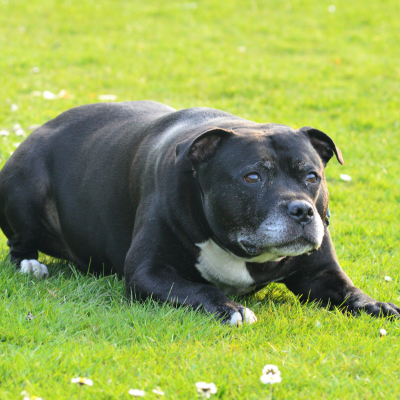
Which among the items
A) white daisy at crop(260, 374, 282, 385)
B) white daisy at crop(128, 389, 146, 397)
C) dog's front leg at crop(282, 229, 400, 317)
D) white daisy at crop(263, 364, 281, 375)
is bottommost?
dog's front leg at crop(282, 229, 400, 317)

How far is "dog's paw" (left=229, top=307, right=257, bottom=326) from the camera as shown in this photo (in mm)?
3611

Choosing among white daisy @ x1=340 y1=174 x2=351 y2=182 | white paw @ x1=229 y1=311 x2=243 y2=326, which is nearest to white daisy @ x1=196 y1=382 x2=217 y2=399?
white paw @ x1=229 y1=311 x2=243 y2=326

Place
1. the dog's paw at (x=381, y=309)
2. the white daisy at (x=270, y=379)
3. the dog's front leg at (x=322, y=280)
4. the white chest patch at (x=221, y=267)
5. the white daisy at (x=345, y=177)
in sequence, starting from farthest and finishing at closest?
the white daisy at (x=345, y=177)
the dog's front leg at (x=322, y=280)
the white chest patch at (x=221, y=267)
the dog's paw at (x=381, y=309)
the white daisy at (x=270, y=379)

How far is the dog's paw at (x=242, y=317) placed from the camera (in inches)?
142

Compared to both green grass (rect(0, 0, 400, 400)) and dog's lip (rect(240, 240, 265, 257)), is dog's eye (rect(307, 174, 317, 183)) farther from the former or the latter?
green grass (rect(0, 0, 400, 400))

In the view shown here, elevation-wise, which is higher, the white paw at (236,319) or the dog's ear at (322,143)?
the dog's ear at (322,143)

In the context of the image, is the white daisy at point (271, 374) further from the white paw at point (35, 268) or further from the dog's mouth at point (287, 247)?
the white paw at point (35, 268)

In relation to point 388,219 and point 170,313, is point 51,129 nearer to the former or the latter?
point 170,313

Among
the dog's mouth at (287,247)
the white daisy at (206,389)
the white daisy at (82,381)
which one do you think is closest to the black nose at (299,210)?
the dog's mouth at (287,247)

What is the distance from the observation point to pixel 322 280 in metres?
4.27

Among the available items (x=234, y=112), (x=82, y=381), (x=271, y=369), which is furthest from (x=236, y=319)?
(x=234, y=112)

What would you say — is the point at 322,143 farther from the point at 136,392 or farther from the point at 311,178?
the point at 136,392

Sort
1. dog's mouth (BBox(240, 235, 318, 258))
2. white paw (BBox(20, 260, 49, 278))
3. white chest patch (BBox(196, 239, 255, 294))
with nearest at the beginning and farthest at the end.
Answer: dog's mouth (BBox(240, 235, 318, 258)), white chest patch (BBox(196, 239, 255, 294)), white paw (BBox(20, 260, 49, 278))

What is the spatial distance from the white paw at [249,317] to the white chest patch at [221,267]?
1.24 feet
